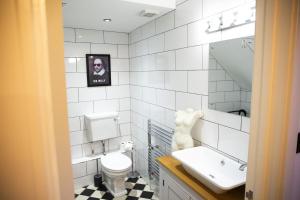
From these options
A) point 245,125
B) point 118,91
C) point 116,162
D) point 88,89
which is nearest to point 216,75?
point 245,125

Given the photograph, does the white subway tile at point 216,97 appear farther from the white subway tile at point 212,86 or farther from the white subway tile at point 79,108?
the white subway tile at point 79,108

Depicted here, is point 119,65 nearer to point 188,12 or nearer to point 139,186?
point 188,12

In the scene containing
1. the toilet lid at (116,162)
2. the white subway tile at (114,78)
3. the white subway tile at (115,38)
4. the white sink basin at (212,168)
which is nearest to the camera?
the white sink basin at (212,168)

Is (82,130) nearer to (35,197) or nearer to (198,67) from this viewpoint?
(198,67)

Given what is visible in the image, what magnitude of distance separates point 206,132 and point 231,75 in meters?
0.53

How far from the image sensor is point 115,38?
2994 mm

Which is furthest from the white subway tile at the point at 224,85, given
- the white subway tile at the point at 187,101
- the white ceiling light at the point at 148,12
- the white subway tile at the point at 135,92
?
the white subway tile at the point at 135,92

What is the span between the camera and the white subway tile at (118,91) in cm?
304

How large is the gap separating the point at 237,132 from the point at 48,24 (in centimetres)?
136

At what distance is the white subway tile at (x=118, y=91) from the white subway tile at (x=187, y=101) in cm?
130

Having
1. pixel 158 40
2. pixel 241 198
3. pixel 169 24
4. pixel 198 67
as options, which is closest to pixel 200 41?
pixel 198 67

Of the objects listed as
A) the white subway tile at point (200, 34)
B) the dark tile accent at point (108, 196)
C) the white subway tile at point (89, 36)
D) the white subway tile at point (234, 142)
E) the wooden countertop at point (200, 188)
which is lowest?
the dark tile accent at point (108, 196)

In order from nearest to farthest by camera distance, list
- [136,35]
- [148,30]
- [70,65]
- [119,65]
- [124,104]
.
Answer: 1. [148,30]
2. [70,65]
3. [136,35]
4. [119,65]
5. [124,104]

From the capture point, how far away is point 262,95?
827 millimetres
